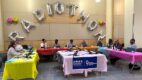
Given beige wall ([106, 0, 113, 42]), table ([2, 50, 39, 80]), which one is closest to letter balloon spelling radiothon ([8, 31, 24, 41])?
beige wall ([106, 0, 113, 42])

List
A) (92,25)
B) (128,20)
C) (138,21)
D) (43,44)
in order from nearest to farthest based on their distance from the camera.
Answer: (138,21)
(128,20)
(43,44)
(92,25)

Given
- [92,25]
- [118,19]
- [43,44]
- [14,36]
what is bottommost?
[43,44]

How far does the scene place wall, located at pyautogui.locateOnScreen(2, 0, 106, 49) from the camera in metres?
10.9

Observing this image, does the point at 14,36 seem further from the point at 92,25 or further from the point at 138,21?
the point at 138,21

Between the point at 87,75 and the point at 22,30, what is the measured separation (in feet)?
18.2

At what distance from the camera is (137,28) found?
963cm

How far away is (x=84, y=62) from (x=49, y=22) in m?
5.23

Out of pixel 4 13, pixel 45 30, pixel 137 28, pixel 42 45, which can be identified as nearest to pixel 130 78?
pixel 137 28

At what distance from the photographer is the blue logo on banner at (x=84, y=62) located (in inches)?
254

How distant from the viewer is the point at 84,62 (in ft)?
21.3

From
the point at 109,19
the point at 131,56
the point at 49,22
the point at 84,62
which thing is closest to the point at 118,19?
the point at 109,19

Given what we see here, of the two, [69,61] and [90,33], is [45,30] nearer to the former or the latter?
[90,33]

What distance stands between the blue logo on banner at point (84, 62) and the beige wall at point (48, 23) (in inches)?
196

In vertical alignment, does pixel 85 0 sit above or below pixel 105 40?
above
